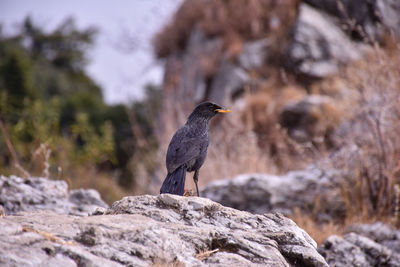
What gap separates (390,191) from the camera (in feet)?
15.4

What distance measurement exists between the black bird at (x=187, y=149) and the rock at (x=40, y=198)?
1.09 metres

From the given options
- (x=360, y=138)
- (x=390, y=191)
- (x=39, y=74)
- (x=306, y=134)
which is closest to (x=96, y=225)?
(x=390, y=191)

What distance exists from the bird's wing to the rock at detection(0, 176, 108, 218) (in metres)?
1.09

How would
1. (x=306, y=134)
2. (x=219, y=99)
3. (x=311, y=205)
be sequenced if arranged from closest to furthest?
(x=311, y=205), (x=306, y=134), (x=219, y=99)

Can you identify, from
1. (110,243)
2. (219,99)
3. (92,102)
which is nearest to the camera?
(110,243)

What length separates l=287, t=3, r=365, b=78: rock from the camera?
952 cm

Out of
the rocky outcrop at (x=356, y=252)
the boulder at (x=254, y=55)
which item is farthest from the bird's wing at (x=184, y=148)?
the boulder at (x=254, y=55)

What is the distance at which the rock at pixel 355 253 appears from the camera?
356cm

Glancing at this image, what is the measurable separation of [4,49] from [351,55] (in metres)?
14.6

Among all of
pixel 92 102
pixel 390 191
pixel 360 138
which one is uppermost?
pixel 92 102

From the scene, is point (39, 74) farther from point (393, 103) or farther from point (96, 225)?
point (96, 225)

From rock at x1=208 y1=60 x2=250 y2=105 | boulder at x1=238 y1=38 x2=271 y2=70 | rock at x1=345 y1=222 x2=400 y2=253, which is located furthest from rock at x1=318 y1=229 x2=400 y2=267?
boulder at x1=238 y1=38 x2=271 y2=70

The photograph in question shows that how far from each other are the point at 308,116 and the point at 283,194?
11.4 feet

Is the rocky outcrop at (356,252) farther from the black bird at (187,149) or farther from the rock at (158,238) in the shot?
the black bird at (187,149)
